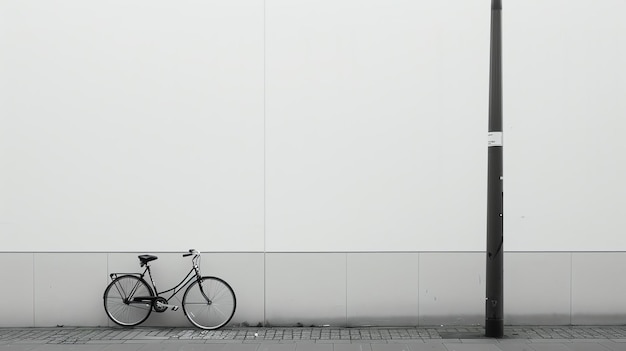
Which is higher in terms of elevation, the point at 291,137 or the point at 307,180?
the point at 291,137

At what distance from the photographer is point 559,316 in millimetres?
7605

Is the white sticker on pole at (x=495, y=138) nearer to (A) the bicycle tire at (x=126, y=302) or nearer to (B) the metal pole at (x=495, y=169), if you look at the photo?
(B) the metal pole at (x=495, y=169)

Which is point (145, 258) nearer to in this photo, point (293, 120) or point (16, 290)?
point (16, 290)

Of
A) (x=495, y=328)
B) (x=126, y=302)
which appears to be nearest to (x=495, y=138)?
(x=495, y=328)

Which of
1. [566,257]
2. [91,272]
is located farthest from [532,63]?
[91,272]

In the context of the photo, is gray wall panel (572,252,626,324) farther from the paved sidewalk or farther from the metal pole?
the metal pole

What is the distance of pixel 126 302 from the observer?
7473 mm

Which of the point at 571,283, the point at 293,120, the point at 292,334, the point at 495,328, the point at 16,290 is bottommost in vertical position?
the point at 292,334

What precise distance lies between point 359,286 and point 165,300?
2.64 metres

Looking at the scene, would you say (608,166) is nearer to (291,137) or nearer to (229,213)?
(291,137)

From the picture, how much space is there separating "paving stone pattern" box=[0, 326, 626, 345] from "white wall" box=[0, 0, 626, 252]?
110 cm

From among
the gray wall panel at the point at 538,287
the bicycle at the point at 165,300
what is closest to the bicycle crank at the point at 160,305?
the bicycle at the point at 165,300

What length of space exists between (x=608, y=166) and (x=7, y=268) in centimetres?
840

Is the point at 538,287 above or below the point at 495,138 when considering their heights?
below
